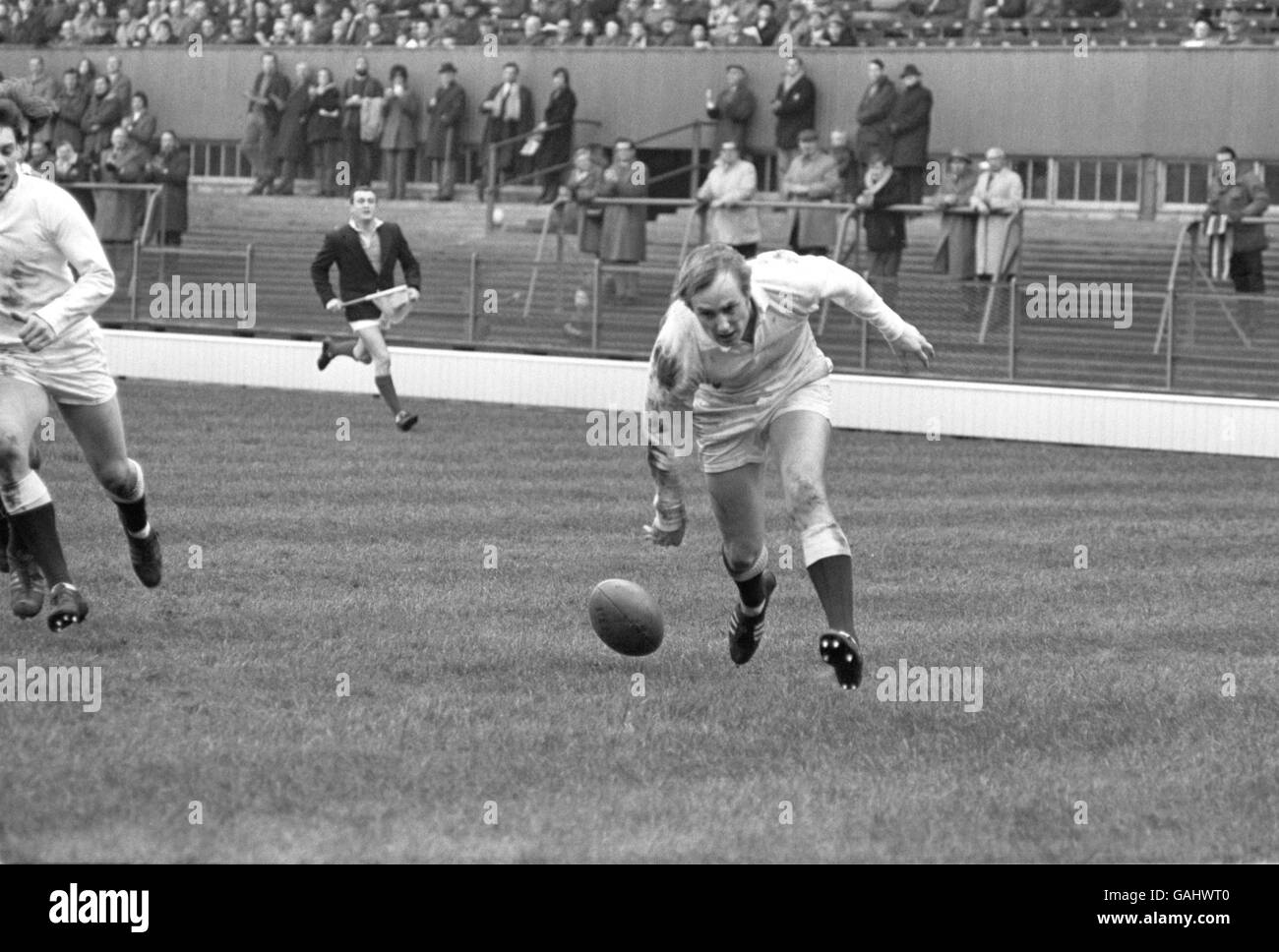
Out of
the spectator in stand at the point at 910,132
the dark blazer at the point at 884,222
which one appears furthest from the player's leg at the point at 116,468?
the spectator in stand at the point at 910,132

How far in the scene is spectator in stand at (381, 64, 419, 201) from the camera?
27.8 metres

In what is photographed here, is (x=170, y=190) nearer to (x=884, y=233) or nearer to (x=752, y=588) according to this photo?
(x=884, y=233)

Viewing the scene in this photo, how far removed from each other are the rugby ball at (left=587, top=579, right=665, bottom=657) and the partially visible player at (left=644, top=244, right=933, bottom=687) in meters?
0.31

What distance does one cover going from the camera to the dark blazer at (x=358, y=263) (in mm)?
20312

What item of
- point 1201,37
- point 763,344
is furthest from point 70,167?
point 763,344

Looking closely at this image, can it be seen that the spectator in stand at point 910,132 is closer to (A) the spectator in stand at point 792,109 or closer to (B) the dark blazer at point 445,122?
(A) the spectator in stand at point 792,109

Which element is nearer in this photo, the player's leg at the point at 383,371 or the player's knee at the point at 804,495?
the player's knee at the point at 804,495

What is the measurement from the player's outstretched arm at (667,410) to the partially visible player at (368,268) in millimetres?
11063

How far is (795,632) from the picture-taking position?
1061cm

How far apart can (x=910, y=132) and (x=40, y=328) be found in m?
14.7

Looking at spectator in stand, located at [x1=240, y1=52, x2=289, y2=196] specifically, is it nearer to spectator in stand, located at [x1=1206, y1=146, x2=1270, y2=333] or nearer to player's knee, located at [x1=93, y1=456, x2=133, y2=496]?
spectator in stand, located at [x1=1206, y1=146, x2=1270, y2=333]

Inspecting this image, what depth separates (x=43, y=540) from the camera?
9.60 metres
